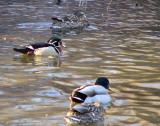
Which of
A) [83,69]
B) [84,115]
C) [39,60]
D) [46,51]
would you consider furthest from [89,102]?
[46,51]

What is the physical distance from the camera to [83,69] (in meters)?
17.4

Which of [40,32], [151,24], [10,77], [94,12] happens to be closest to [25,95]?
[10,77]

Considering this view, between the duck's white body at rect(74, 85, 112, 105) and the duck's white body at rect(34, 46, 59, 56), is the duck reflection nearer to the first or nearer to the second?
the duck's white body at rect(34, 46, 59, 56)

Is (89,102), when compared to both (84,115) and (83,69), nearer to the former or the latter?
(84,115)

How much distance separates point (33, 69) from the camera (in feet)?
57.1

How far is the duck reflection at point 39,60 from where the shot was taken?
18638 millimetres

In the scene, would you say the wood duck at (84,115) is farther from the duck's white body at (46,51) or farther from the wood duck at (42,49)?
the duck's white body at (46,51)

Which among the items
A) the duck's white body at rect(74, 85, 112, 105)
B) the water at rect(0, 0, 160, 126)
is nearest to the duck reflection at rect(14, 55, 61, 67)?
the water at rect(0, 0, 160, 126)

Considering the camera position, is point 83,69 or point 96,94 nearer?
point 96,94

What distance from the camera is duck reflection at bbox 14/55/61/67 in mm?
18638

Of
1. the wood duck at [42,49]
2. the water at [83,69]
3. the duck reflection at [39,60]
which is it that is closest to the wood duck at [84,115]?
the water at [83,69]

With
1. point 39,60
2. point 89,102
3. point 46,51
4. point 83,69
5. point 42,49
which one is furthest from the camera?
point 46,51

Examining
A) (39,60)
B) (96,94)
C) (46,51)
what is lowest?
(39,60)

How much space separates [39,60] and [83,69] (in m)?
2.54
